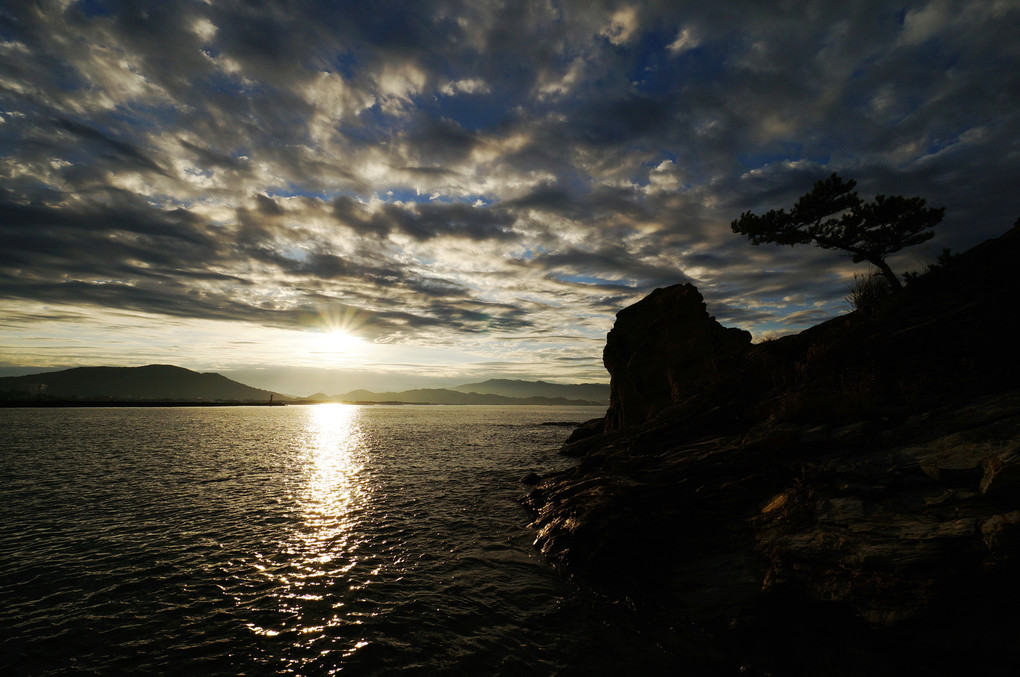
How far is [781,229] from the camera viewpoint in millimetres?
27297

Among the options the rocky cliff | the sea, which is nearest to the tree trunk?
the rocky cliff

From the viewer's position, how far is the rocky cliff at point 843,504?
25.6 ft

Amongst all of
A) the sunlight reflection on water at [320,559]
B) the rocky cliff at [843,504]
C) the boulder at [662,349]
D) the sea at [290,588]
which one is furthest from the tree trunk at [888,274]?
the sunlight reflection on water at [320,559]

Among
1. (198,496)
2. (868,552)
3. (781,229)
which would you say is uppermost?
(781,229)

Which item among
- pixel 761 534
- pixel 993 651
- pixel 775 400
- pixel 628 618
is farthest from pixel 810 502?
pixel 775 400

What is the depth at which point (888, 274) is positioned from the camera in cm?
2231

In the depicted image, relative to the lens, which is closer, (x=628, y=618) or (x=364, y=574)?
(x=628, y=618)

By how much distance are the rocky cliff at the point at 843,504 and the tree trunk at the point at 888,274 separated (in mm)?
2048

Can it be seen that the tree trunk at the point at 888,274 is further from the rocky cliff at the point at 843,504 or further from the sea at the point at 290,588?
the sea at the point at 290,588

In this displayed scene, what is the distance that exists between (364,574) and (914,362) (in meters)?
21.7

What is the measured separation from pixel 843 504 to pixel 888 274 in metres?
19.2

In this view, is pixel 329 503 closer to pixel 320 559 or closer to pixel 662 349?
pixel 320 559

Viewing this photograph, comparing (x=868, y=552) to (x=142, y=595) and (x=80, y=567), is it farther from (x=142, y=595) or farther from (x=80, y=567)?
(x=80, y=567)

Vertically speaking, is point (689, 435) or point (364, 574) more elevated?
point (689, 435)
